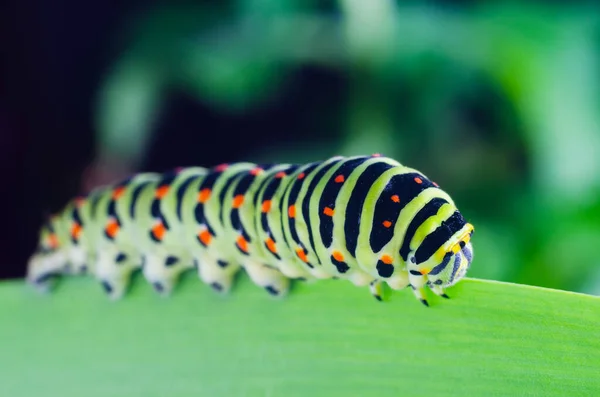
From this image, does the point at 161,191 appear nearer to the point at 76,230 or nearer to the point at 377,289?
the point at 76,230

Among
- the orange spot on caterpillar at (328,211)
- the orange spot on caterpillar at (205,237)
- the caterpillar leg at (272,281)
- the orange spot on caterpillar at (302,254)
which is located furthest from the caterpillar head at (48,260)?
the orange spot on caterpillar at (328,211)

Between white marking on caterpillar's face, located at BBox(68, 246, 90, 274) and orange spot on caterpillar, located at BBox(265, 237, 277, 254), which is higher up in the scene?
orange spot on caterpillar, located at BBox(265, 237, 277, 254)

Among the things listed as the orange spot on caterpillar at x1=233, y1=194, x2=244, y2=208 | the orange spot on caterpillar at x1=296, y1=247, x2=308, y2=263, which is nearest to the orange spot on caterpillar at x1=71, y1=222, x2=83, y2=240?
the orange spot on caterpillar at x1=233, y1=194, x2=244, y2=208

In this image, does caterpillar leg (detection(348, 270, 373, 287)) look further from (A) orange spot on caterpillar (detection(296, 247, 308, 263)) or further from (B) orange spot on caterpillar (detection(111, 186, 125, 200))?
(B) orange spot on caterpillar (detection(111, 186, 125, 200))

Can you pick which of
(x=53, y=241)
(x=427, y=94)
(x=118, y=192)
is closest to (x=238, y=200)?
(x=118, y=192)

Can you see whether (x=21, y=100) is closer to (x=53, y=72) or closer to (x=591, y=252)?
(x=53, y=72)

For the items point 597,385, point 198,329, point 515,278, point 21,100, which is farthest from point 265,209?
point 21,100
